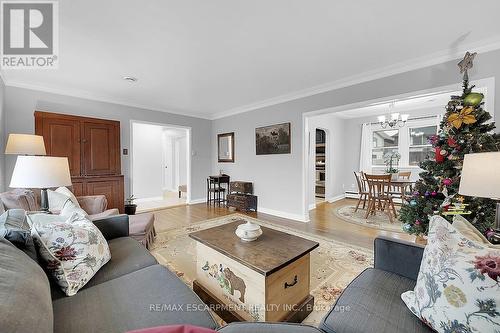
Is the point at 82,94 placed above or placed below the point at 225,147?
above

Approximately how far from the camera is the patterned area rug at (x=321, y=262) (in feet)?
5.94

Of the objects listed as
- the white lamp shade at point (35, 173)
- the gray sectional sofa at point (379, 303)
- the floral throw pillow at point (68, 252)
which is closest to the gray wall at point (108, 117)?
the white lamp shade at point (35, 173)

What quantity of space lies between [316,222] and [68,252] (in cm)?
360

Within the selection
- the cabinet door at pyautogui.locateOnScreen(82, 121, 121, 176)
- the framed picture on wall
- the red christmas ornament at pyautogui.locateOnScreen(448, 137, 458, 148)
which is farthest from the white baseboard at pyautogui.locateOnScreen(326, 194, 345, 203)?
the cabinet door at pyautogui.locateOnScreen(82, 121, 121, 176)

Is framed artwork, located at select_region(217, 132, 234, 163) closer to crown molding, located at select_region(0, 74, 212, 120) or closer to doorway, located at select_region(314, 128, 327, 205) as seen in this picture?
crown molding, located at select_region(0, 74, 212, 120)

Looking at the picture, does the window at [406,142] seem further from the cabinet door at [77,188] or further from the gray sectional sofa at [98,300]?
the cabinet door at [77,188]

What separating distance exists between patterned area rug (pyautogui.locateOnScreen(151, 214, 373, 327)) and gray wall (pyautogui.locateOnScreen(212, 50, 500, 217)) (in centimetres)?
129

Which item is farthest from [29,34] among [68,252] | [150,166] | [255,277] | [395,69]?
[150,166]

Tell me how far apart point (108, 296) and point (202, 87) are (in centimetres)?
331

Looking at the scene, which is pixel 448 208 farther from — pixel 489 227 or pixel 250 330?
pixel 250 330

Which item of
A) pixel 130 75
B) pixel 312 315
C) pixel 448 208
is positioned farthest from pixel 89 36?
pixel 448 208

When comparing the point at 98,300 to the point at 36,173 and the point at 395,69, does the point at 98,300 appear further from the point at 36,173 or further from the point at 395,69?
the point at 395,69

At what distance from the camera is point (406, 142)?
5676 millimetres

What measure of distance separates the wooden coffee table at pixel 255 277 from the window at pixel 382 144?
5575 millimetres
